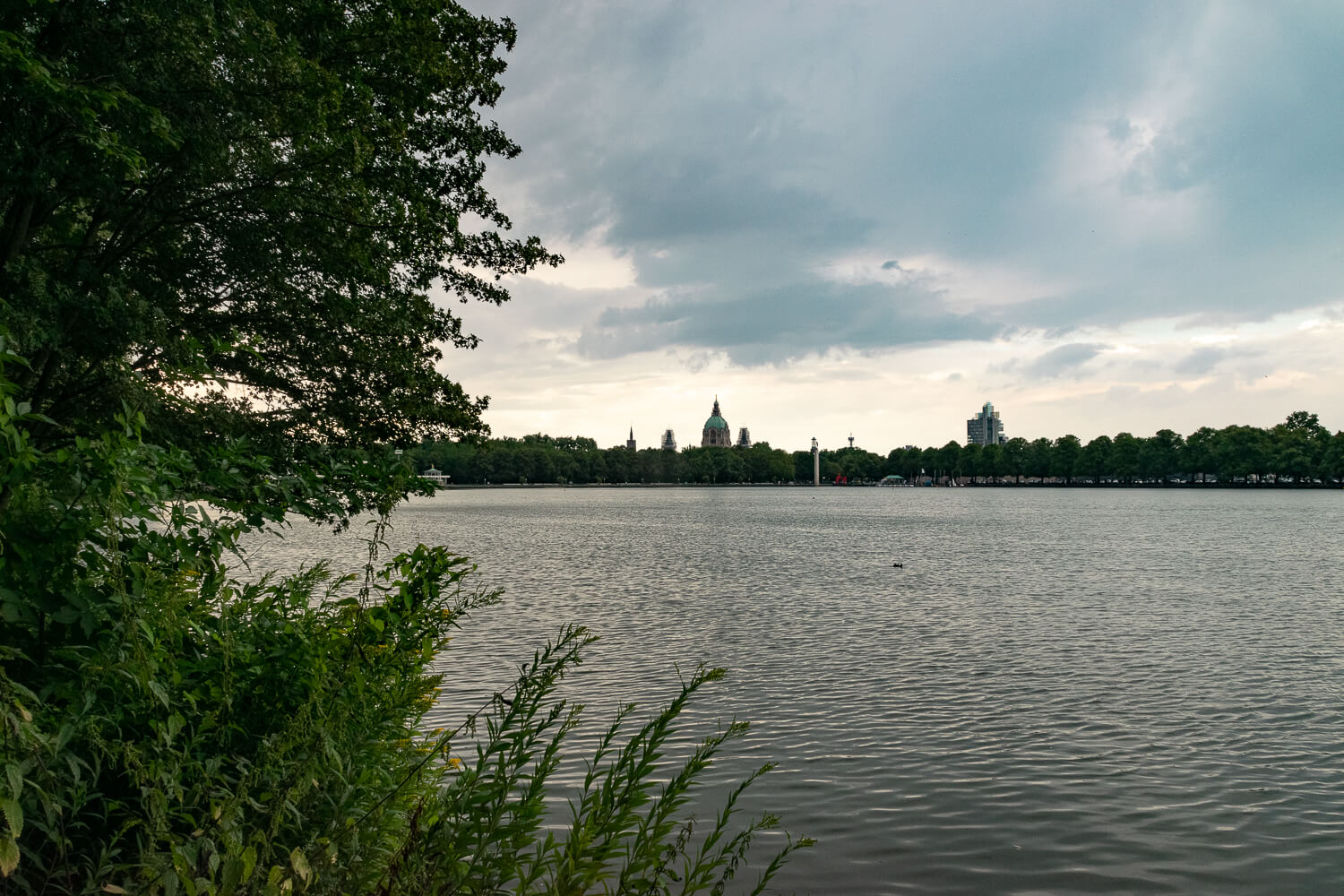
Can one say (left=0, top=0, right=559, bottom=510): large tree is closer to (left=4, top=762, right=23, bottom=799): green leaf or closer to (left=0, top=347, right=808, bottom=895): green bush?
(left=0, top=347, right=808, bottom=895): green bush

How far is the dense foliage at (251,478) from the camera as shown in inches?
172

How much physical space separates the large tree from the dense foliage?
0.20 feet

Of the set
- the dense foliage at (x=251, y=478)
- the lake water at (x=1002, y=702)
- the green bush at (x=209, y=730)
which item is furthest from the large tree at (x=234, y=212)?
the lake water at (x=1002, y=702)

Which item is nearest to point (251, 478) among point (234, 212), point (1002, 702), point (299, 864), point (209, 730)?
point (209, 730)

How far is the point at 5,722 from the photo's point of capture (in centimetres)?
366

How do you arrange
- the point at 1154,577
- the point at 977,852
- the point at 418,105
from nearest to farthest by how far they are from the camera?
→ the point at 977,852
the point at 418,105
the point at 1154,577

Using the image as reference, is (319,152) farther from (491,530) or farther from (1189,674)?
(491,530)

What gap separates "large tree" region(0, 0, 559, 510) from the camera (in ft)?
37.4

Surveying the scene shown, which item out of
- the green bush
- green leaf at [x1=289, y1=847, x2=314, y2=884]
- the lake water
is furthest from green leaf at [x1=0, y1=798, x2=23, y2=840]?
the lake water

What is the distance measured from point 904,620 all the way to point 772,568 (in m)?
15.5

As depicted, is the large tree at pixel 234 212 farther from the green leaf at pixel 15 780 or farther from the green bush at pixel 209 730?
the green leaf at pixel 15 780

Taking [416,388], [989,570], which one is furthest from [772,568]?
[416,388]

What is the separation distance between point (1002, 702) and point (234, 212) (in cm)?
1495

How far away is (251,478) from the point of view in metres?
6.86
